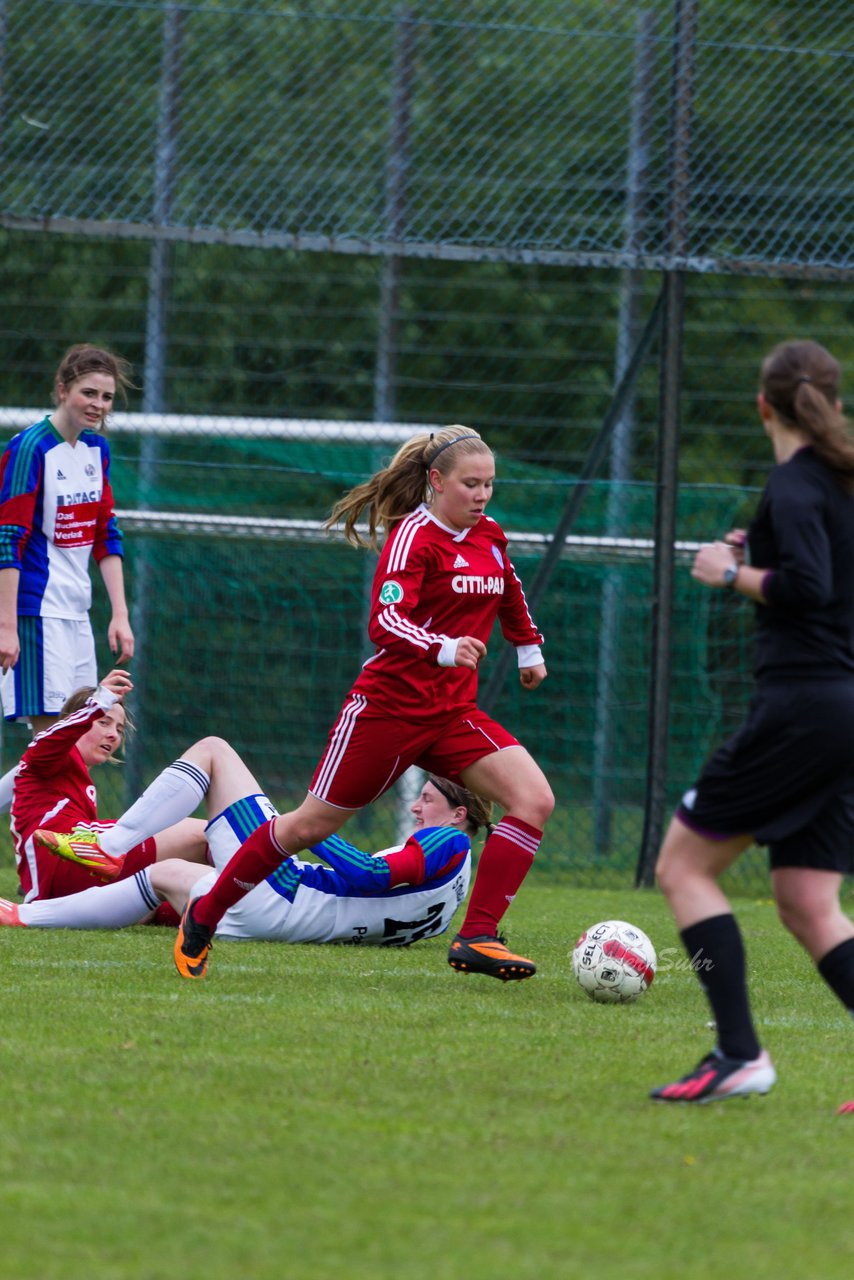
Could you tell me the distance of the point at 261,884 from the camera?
19.5 ft

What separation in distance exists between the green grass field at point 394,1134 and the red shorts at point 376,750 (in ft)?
1.97

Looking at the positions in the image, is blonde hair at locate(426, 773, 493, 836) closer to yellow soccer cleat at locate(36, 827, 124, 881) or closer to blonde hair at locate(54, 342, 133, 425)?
yellow soccer cleat at locate(36, 827, 124, 881)

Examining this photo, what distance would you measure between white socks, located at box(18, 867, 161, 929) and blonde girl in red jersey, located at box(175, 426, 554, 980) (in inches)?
31.8

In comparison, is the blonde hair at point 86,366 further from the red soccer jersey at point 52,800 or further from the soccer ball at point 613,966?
the soccer ball at point 613,966

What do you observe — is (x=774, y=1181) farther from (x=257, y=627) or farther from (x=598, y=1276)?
(x=257, y=627)

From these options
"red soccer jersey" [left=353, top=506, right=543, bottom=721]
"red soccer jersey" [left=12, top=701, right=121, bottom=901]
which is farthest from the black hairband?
"red soccer jersey" [left=12, top=701, right=121, bottom=901]

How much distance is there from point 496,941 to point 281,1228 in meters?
2.64

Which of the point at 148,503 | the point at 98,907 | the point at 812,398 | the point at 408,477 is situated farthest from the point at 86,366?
the point at 812,398

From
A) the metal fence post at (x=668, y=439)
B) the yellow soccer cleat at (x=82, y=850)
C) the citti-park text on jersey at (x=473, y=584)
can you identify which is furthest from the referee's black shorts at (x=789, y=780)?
the metal fence post at (x=668, y=439)

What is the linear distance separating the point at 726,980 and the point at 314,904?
257 centimetres

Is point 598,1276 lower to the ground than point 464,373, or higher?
lower

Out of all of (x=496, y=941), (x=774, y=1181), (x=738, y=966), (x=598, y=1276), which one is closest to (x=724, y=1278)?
(x=598, y=1276)

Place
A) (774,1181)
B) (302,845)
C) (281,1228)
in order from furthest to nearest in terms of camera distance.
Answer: (302,845) < (774,1181) < (281,1228)

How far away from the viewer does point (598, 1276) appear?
2586mm
